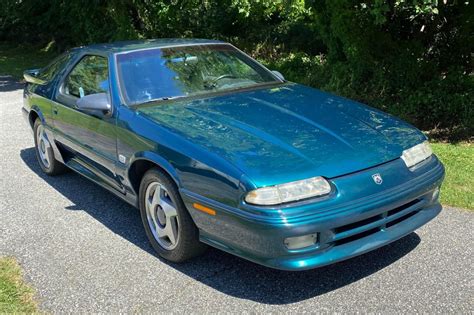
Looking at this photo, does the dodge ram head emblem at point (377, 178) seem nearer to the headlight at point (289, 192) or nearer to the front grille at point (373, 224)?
the front grille at point (373, 224)

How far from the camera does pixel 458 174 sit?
5.28 metres

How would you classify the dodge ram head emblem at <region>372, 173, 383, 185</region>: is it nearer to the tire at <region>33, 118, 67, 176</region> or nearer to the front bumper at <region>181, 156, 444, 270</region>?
the front bumper at <region>181, 156, 444, 270</region>

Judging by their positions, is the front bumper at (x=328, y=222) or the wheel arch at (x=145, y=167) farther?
the wheel arch at (x=145, y=167)

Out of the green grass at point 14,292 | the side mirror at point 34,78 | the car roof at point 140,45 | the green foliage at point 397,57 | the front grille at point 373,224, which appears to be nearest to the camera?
the front grille at point 373,224

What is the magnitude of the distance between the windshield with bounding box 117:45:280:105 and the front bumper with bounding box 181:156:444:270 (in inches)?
48.8

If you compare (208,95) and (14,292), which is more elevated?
(208,95)

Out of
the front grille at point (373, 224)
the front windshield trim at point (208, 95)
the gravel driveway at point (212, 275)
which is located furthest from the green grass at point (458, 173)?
the front windshield trim at point (208, 95)

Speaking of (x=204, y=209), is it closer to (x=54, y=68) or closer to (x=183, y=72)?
(x=183, y=72)

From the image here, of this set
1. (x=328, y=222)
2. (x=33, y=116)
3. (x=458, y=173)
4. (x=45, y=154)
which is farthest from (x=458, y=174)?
(x=33, y=116)

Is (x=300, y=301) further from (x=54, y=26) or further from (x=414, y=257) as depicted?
(x=54, y=26)

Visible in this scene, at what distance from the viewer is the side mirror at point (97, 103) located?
423 centimetres

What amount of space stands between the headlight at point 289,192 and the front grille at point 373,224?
0.27m

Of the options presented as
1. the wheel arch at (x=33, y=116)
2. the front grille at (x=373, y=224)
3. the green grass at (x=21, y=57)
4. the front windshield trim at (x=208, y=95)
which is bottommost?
the green grass at (x=21, y=57)

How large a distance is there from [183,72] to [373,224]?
7.21 ft
